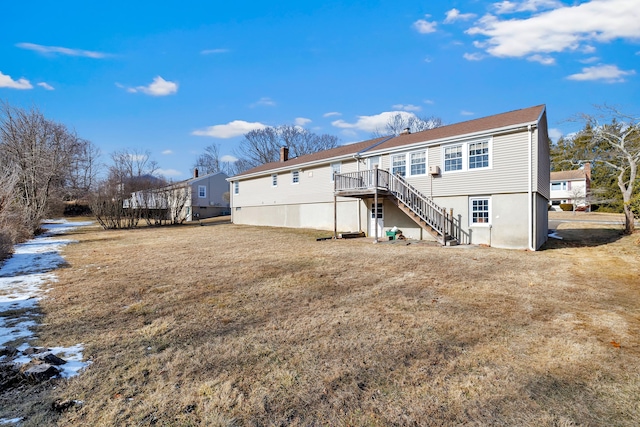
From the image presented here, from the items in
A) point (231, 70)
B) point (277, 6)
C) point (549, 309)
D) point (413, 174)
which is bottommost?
point (549, 309)

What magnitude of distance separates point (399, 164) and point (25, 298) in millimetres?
14691

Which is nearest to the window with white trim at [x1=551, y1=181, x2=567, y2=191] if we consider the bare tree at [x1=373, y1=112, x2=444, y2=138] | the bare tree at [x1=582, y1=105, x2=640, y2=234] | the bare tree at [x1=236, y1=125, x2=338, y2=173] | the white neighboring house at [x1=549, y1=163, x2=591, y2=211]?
the white neighboring house at [x1=549, y1=163, x2=591, y2=211]

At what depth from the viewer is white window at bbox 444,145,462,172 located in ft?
46.5

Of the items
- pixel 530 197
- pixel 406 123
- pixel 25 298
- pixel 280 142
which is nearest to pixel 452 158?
pixel 530 197

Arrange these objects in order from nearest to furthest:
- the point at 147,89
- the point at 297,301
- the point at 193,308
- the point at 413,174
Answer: the point at 193,308 → the point at 297,301 → the point at 413,174 → the point at 147,89

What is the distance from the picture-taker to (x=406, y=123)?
44.9 metres

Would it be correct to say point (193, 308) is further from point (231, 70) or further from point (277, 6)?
point (231, 70)

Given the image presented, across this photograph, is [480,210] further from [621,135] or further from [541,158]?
[621,135]

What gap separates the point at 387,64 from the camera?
1745cm

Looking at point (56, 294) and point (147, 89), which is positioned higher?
point (147, 89)

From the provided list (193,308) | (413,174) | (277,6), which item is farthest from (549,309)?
(277,6)

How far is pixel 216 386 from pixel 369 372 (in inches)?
64.0

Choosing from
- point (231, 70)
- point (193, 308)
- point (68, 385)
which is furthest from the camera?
point (231, 70)

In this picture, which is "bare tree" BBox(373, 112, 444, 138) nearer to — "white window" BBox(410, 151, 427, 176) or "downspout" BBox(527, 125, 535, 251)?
"white window" BBox(410, 151, 427, 176)
